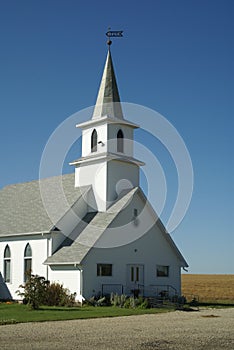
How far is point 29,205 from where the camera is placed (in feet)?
136

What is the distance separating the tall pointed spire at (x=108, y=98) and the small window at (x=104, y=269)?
34.3 ft

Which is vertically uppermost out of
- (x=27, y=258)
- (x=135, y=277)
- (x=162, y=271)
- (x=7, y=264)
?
(x=27, y=258)

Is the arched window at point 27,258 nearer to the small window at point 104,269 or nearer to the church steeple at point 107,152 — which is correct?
the church steeple at point 107,152

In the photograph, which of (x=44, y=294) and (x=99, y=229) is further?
(x=99, y=229)

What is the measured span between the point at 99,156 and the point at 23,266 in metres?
8.73

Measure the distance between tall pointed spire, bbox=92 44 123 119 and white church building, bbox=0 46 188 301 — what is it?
7 cm

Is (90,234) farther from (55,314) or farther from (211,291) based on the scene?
(211,291)

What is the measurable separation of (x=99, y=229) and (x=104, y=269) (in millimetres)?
2459

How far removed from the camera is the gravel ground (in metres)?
16.2

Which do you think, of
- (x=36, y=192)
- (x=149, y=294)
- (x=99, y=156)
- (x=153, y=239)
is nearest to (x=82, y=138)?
(x=99, y=156)

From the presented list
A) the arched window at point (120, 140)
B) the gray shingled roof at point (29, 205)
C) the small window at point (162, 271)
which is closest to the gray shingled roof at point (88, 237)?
the gray shingled roof at point (29, 205)

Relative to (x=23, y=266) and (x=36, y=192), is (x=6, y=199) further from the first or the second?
(x=23, y=266)

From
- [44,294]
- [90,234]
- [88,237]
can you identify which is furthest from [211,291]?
[44,294]

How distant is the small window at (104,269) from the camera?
113ft
